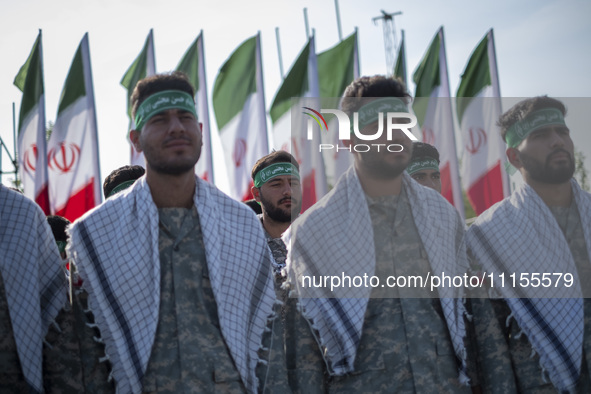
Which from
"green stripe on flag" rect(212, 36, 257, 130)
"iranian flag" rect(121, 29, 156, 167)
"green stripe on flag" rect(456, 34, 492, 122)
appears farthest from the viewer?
"iranian flag" rect(121, 29, 156, 167)

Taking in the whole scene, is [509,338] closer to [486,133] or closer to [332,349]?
[332,349]

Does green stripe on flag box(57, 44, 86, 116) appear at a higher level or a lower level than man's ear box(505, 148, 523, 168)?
higher

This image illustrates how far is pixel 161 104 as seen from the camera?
365 cm

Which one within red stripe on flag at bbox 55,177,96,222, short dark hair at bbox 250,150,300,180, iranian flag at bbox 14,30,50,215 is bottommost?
short dark hair at bbox 250,150,300,180

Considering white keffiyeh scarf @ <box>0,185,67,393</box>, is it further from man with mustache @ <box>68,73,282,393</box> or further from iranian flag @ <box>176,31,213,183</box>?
iranian flag @ <box>176,31,213,183</box>

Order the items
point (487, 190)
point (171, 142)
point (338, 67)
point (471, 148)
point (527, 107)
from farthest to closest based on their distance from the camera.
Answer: point (338, 67) → point (471, 148) → point (487, 190) → point (527, 107) → point (171, 142)

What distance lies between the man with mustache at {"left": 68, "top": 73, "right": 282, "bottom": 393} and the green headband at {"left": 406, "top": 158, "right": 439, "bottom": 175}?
1.32m

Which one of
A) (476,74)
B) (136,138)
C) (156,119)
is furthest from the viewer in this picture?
(476,74)

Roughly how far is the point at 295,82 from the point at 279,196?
29.8 ft

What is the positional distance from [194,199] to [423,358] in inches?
53.3

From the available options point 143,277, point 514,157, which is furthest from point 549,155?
point 143,277

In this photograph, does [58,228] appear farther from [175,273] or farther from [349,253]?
[349,253]

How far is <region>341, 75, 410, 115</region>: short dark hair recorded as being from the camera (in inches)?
150

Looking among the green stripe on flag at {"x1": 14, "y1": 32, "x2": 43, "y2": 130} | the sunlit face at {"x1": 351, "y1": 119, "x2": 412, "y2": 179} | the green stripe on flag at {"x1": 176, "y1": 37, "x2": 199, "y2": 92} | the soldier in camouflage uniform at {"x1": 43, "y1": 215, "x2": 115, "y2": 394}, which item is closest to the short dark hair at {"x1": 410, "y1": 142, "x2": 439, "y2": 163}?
the sunlit face at {"x1": 351, "y1": 119, "x2": 412, "y2": 179}
